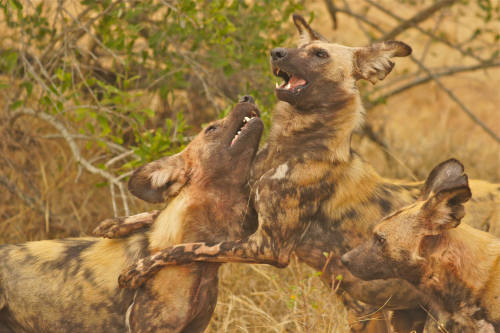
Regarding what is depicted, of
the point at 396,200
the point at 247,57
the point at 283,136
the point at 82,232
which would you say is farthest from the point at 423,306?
the point at 82,232

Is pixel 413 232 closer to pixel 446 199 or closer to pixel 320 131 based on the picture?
pixel 446 199

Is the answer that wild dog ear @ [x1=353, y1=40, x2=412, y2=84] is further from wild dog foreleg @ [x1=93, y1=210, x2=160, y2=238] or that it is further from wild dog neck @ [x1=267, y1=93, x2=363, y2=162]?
wild dog foreleg @ [x1=93, y1=210, x2=160, y2=238]

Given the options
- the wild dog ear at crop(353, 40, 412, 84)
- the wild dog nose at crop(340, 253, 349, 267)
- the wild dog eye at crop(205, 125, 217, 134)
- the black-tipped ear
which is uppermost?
the wild dog ear at crop(353, 40, 412, 84)

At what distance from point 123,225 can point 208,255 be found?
0.60 m

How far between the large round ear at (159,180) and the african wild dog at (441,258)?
1029mm

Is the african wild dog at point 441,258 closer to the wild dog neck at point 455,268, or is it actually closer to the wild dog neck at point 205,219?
the wild dog neck at point 455,268

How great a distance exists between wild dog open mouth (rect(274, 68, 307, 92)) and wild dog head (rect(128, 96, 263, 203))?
22 cm

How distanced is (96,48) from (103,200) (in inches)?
52.8

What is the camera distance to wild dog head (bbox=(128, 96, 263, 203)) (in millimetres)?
3637

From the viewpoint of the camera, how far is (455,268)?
10.4ft

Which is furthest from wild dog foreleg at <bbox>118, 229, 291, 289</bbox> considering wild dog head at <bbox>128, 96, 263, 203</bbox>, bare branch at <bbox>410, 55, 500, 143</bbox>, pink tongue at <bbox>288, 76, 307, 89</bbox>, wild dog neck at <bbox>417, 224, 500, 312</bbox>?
bare branch at <bbox>410, 55, 500, 143</bbox>

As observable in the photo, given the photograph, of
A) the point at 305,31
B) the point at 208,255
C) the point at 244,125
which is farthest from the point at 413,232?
the point at 305,31

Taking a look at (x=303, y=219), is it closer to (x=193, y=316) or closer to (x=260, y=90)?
(x=193, y=316)

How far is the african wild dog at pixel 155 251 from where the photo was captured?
11.2 ft
